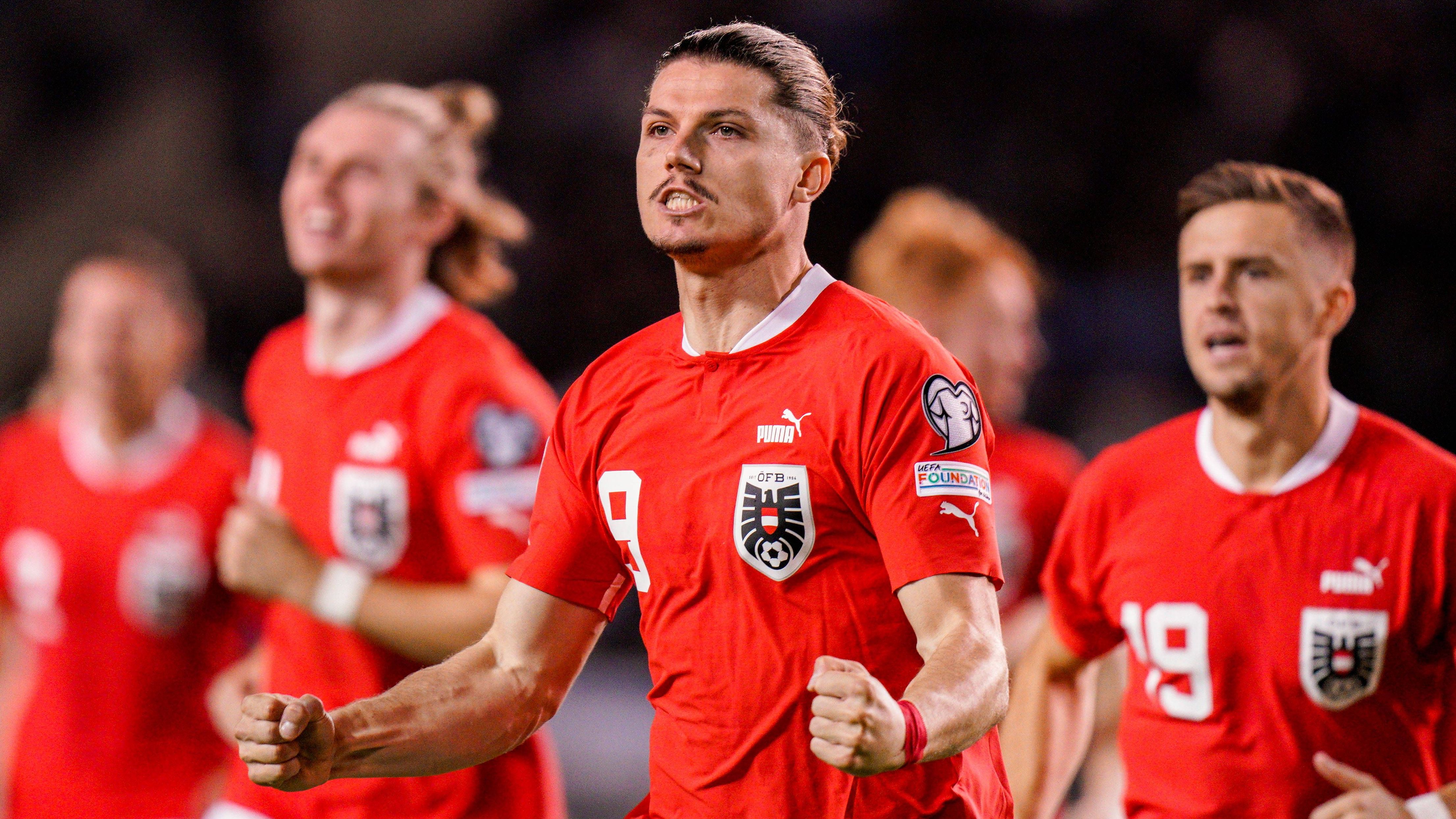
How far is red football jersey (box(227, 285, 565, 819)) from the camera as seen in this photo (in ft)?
13.7

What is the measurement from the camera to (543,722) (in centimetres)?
302

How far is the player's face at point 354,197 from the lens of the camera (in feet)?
15.2

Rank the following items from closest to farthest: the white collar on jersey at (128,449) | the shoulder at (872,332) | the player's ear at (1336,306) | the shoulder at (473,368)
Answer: the shoulder at (872,332) → the player's ear at (1336,306) → the shoulder at (473,368) → the white collar on jersey at (128,449)

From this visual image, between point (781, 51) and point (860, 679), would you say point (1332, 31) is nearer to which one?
point (781, 51)

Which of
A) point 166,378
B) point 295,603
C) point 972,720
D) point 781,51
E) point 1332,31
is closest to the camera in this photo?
point 972,720

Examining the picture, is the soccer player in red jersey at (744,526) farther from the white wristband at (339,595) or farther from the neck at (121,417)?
the neck at (121,417)

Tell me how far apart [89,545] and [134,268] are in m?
1.13

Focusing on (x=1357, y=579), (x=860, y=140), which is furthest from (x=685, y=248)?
(x=860, y=140)

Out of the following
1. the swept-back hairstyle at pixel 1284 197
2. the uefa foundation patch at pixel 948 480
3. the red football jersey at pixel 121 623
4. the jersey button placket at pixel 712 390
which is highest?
the swept-back hairstyle at pixel 1284 197

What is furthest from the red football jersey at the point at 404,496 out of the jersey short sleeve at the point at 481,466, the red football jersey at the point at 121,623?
the red football jersey at the point at 121,623

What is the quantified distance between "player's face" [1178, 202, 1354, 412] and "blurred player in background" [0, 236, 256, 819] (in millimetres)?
3443

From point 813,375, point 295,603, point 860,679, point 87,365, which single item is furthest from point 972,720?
point 87,365

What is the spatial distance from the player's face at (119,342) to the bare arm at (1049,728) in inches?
135

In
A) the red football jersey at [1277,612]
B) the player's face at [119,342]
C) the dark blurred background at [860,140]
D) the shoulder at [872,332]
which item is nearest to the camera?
the shoulder at [872,332]
